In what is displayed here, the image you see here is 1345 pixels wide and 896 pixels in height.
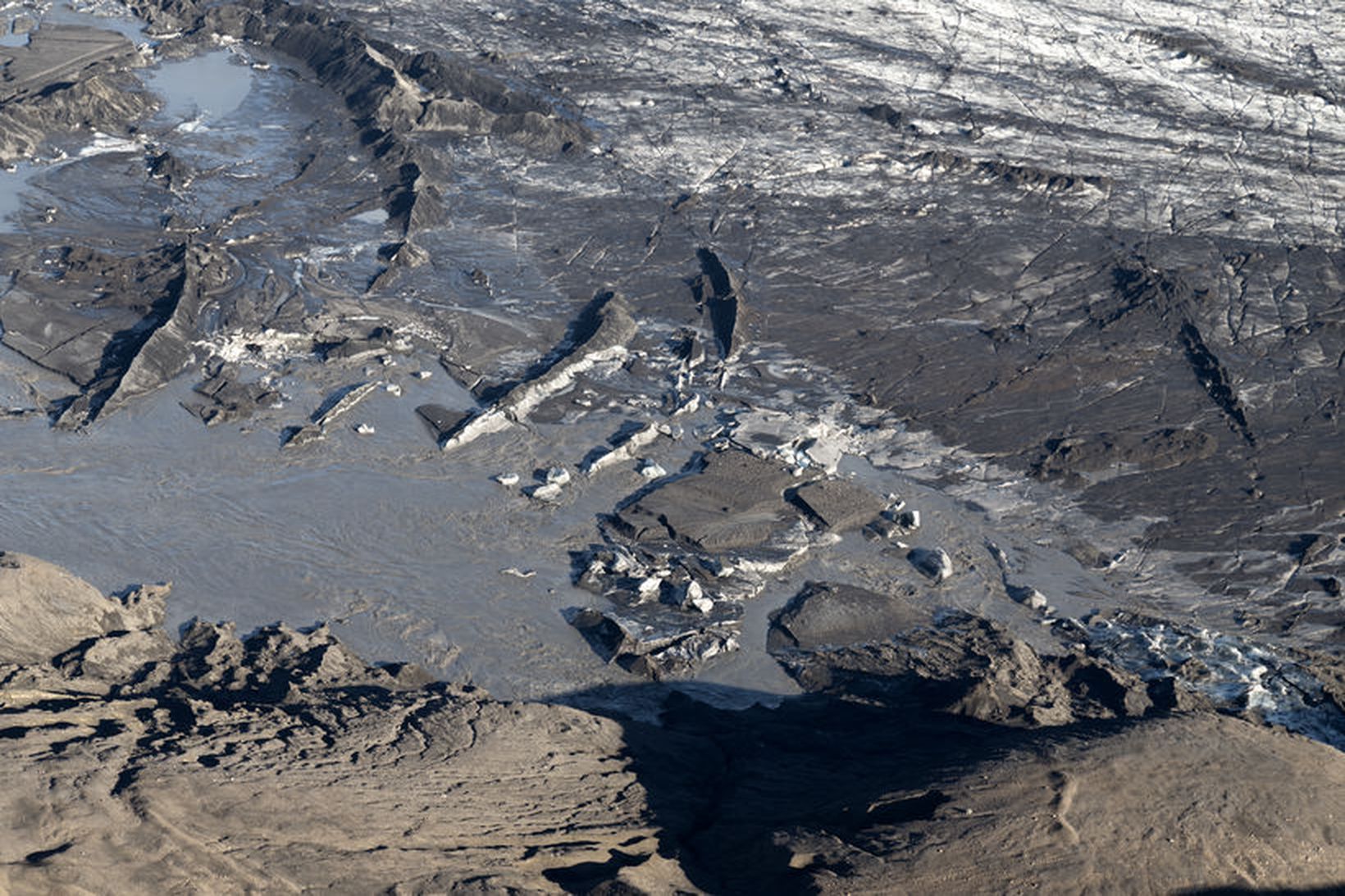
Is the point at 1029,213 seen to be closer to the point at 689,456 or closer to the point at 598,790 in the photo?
the point at 689,456

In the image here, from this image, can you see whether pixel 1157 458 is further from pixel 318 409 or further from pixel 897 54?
pixel 897 54

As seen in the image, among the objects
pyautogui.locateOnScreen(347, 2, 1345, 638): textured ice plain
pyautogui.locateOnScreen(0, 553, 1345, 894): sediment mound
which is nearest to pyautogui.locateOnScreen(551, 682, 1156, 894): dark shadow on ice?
pyautogui.locateOnScreen(0, 553, 1345, 894): sediment mound

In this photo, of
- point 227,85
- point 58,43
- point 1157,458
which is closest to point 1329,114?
point 1157,458

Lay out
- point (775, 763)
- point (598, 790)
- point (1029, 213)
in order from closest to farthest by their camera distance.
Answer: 1. point (598, 790)
2. point (775, 763)
3. point (1029, 213)

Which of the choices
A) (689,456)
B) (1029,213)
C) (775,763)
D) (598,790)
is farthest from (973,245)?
(598,790)

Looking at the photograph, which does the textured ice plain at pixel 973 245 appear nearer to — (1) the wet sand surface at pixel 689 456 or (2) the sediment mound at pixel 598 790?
(1) the wet sand surface at pixel 689 456

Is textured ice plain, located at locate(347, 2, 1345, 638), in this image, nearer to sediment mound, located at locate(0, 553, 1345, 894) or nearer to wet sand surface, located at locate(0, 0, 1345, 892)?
wet sand surface, located at locate(0, 0, 1345, 892)
